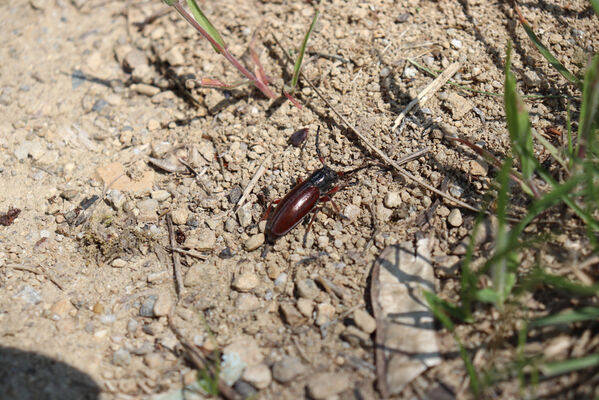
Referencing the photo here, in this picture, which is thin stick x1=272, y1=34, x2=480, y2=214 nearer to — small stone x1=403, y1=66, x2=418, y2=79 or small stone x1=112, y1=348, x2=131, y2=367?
small stone x1=403, y1=66, x2=418, y2=79

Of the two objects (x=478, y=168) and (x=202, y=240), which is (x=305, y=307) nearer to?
(x=202, y=240)

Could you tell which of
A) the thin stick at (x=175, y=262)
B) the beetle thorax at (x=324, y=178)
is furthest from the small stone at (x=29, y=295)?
the beetle thorax at (x=324, y=178)

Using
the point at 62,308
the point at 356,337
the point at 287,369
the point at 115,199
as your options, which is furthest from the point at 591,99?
the point at 62,308

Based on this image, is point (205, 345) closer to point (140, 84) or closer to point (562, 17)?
point (140, 84)

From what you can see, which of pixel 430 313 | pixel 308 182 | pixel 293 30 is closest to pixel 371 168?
pixel 308 182

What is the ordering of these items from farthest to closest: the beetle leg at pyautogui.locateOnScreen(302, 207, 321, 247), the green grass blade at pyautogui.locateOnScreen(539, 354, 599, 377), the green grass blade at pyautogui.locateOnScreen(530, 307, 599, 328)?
1. the beetle leg at pyautogui.locateOnScreen(302, 207, 321, 247)
2. the green grass blade at pyautogui.locateOnScreen(530, 307, 599, 328)
3. the green grass blade at pyautogui.locateOnScreen(539, 354, 599, 377)

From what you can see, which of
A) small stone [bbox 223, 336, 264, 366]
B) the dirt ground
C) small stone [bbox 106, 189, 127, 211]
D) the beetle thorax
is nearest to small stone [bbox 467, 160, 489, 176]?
the dirt ground
